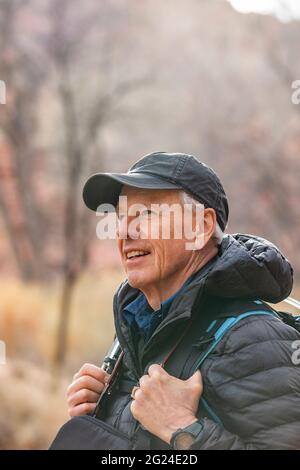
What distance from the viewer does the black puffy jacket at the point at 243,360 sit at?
183cm

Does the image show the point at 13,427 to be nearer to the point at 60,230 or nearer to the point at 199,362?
the point at 199,362

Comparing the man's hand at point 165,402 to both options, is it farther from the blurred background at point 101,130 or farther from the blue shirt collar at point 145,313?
the blurred background at point 101,130

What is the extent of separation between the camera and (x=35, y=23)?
41.3 ft

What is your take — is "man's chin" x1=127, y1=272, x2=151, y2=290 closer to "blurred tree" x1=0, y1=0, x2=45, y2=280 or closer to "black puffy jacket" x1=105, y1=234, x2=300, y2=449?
"black puffy jacket" x1=105, y1=234, x2=300, y2=449

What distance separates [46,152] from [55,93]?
1.98 metres

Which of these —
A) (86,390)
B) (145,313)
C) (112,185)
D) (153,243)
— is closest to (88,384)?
(86,390)

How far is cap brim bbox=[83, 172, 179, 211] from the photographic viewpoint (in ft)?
6.89

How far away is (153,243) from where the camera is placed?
2168 millimetres

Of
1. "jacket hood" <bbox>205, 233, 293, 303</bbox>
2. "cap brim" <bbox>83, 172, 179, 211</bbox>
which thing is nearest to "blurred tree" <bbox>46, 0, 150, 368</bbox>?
"cap brim" <bbox>83, 172, 179, 211</bbox>

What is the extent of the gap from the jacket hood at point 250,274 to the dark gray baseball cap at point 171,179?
0.62ft

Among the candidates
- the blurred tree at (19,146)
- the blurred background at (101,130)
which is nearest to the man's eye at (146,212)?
the blurred background at (101,130)

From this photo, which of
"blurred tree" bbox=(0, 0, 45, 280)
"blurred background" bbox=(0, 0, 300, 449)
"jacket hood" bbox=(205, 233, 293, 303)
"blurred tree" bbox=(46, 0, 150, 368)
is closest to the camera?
"jacket hood" bbox=(205, 233, 293, 303)

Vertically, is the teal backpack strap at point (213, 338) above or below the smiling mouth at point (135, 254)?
below

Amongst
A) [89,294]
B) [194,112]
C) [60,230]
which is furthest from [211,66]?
[89,294]
